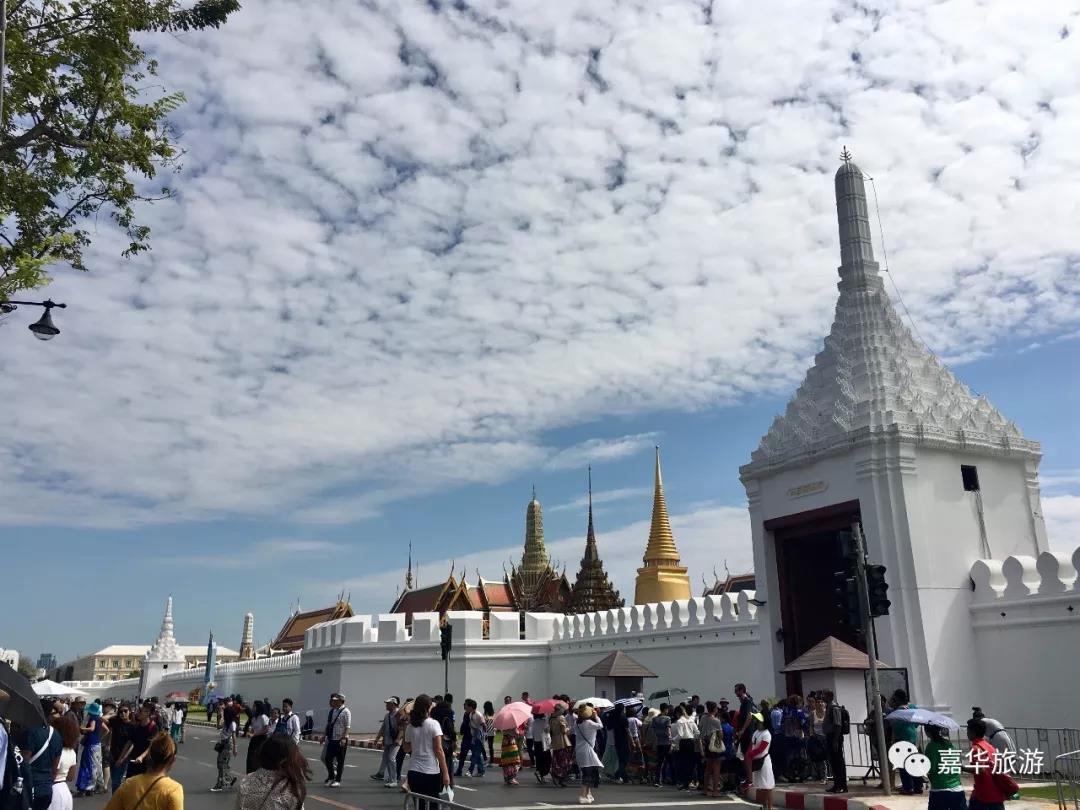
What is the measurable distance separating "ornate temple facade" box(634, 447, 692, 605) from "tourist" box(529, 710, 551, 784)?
25525mm

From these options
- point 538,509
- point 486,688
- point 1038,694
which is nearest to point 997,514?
point 1038,694

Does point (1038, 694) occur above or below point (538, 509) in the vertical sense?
below

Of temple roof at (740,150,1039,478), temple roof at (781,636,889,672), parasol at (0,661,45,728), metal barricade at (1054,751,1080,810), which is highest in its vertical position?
temple roof at (740,150,1039,478)

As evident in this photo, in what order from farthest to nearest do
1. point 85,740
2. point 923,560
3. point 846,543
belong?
point 923,560, point 85,740, point 846,543

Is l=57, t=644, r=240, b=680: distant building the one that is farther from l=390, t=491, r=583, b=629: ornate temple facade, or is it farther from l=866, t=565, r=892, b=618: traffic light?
l=866, t=565, r=892, b=618: traffic light

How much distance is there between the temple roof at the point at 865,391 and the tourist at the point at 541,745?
8092 millimetres

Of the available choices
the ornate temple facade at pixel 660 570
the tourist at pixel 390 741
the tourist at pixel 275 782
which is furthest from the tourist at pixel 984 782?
the ornate temple facade at pixel 660 570

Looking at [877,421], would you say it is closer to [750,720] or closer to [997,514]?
[997,514]

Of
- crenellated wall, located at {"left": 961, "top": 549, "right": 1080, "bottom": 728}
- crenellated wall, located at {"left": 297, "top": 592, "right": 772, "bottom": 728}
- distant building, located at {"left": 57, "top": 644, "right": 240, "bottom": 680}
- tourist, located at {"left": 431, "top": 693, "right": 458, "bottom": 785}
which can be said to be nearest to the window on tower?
crenellated wall, located at {"left": 961, "top": 549, "right": 1080, "bottom": 728}

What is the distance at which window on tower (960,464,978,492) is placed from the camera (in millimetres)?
19875

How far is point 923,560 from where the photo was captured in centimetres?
1858

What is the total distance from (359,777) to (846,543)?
10.2 m

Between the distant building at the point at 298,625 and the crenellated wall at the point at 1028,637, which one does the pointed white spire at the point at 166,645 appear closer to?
the distant building at the point at 298,625

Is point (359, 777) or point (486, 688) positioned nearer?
point (359, 777)
